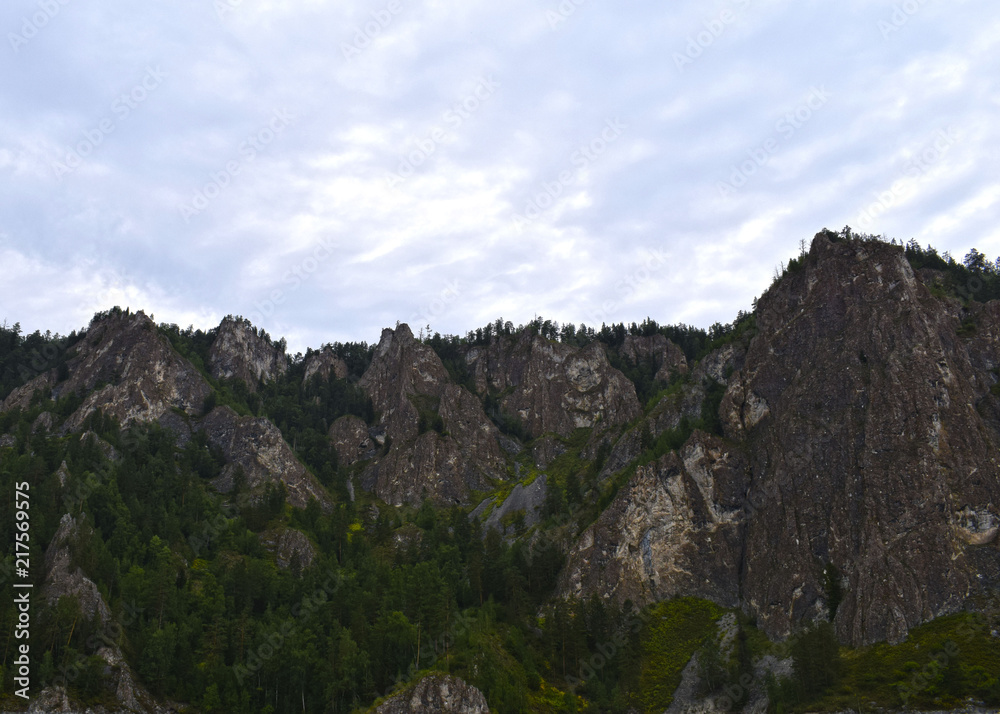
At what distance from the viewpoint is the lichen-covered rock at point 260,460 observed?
18025cm

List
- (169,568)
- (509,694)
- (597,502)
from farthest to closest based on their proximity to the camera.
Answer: (597,502), (169,568), (509,694)

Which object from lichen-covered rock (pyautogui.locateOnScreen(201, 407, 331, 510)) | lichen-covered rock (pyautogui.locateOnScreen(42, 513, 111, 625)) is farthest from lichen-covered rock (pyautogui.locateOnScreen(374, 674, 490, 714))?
lichen-covered rock (pyautogui.locateOnScreen(201, 407, 331, 510))

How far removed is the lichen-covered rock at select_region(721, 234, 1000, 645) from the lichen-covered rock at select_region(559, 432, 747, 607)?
168 inches

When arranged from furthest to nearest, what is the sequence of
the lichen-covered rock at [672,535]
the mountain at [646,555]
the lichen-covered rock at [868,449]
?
the lichen-covered rock at [672,535] → the lichen-covered rock at [868,449] → the mountain at [646,555]

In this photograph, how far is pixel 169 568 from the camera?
12331 cm

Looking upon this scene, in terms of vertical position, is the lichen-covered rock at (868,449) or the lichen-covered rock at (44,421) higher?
the lichen-covered rock at (44,421)

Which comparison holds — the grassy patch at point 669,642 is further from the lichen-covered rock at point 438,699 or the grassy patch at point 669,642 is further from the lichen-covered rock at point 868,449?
the lichen-covered rock at point 438,699

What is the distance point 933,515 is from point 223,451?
16340cm

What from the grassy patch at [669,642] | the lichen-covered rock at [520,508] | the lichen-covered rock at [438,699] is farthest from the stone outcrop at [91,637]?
the lichen-covered rock at [520,508]

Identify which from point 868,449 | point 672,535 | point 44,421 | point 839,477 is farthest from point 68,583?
point 868,449

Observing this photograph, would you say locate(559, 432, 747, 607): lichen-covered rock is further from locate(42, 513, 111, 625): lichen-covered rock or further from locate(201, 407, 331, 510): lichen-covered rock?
locate(201, 407, 331, 510): lichen-covered rock

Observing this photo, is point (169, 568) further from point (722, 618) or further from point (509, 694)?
point (722, 618)

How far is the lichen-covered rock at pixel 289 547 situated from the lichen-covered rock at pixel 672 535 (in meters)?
→ 54.0

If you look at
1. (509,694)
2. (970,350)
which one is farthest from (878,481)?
(509,694)
